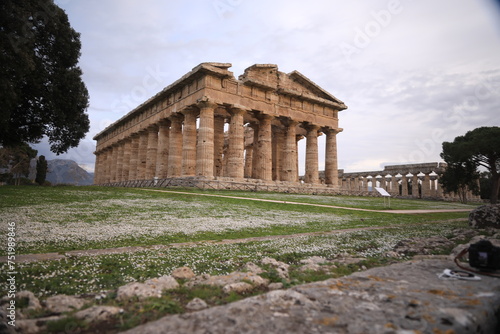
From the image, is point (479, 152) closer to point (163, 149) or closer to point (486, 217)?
point (486, 217)

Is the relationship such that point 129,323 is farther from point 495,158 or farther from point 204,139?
point 495,158

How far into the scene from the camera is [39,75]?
19.0 m

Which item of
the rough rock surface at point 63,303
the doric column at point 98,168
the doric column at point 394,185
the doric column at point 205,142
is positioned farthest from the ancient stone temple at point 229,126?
the doric column at point 394,185

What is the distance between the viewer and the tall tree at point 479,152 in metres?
40.3

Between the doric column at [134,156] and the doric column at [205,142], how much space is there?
1917 cm

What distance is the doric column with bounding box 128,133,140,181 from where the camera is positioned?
46.3m

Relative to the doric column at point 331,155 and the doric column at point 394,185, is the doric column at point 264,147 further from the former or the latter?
the doric column at point 394,185

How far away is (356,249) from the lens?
6258 mm

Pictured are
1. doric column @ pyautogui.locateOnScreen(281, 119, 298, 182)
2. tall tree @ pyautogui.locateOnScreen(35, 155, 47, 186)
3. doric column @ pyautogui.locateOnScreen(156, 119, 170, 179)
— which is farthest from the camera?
tall tree @ pyautogui.locateOnScreen(35, 155, 47, 186)

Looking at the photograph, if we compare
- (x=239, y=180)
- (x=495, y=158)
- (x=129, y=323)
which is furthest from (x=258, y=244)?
(x=495, y=158)

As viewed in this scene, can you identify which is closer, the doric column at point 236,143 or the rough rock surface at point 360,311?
the rough rock surface at point 360,311

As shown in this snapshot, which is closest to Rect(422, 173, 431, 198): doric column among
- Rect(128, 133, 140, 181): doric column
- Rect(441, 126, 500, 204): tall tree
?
Rect(441, 126, 500, 204): tall tree

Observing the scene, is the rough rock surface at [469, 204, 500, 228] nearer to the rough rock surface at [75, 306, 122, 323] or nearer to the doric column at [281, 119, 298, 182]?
the rough rock surface at [75, 306, 122, 323]

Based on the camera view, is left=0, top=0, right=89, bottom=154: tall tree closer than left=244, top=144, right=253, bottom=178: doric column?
Yes
